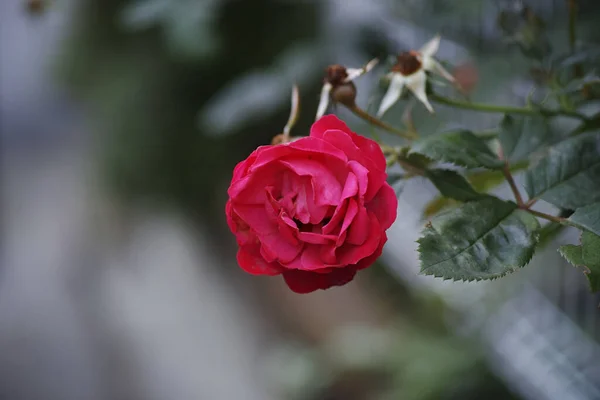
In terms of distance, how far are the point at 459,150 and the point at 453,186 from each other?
2cm

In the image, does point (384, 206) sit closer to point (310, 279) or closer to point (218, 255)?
point (310, 279)

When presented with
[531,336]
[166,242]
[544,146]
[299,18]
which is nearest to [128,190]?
[166,242]

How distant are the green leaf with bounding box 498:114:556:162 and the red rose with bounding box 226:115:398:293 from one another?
4.4 inches

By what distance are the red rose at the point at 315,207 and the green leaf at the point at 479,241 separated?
25 millimetres

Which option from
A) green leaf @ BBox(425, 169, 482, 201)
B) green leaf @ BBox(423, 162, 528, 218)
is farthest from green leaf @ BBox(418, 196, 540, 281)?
green leaf @ BBox(423, 162, 528, 218)

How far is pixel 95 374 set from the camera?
4.97 feet

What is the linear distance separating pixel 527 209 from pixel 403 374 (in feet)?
2.61

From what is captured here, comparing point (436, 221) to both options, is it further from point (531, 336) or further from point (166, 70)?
point (166, 70)

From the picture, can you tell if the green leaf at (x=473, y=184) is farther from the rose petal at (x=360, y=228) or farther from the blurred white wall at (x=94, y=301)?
the blurred white wall at (x=94, y=301)

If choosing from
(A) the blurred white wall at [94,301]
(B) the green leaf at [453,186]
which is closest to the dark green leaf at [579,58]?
(B) the green leaf at [453,186]

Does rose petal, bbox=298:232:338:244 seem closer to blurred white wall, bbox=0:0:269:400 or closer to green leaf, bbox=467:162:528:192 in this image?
green leaf, bbox=467:162:528:192

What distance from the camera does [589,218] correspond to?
0.30m

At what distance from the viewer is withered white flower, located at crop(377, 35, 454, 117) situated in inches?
14.9

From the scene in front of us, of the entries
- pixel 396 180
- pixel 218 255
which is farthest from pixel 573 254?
pixel 218 255
